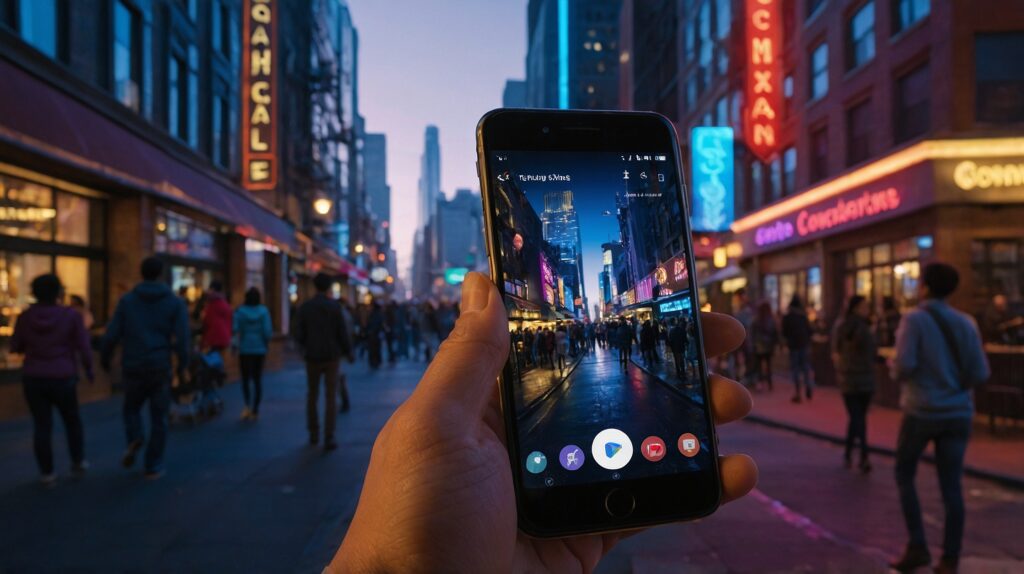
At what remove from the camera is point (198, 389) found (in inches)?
391

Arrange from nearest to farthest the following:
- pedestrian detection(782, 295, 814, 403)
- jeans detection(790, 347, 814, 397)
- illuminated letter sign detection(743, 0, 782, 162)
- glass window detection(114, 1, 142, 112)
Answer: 1. jeans detection(790, 347, 814, 397)
2. pedestrian detection(782, 295, 814, 403)
3. glass window detection(114, 1, 142, 112)
4. illuminated letter sign detection(743, 0, 782, 162)

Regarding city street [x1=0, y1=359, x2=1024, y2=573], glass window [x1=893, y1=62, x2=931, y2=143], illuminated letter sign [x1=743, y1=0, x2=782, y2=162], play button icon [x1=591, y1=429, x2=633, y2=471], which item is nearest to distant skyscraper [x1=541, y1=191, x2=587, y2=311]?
play button icon [x1=591, y1=429, x2=633, y2=471]

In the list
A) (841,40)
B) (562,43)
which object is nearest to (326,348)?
(841,40)

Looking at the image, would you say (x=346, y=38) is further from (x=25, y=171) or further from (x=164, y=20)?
(x=25, y=171)

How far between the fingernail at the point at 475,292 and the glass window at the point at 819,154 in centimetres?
2240

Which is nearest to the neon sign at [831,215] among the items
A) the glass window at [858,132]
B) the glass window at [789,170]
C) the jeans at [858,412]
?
the glass window at [789,170]

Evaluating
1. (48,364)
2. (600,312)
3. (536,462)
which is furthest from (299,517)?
(600,312)

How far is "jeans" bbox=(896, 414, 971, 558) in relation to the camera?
4.47 meters

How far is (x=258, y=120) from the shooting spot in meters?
22.2

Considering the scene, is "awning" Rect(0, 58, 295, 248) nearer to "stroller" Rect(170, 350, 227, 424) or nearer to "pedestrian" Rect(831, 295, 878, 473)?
"stroller" Rect(170, 350, 227, 424)

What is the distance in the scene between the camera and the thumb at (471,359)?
1.73 meters

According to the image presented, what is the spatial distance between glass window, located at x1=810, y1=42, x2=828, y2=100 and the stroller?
20.0m

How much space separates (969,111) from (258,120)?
20.6 m

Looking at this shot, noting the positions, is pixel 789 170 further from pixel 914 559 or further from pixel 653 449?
pixel 653 449
